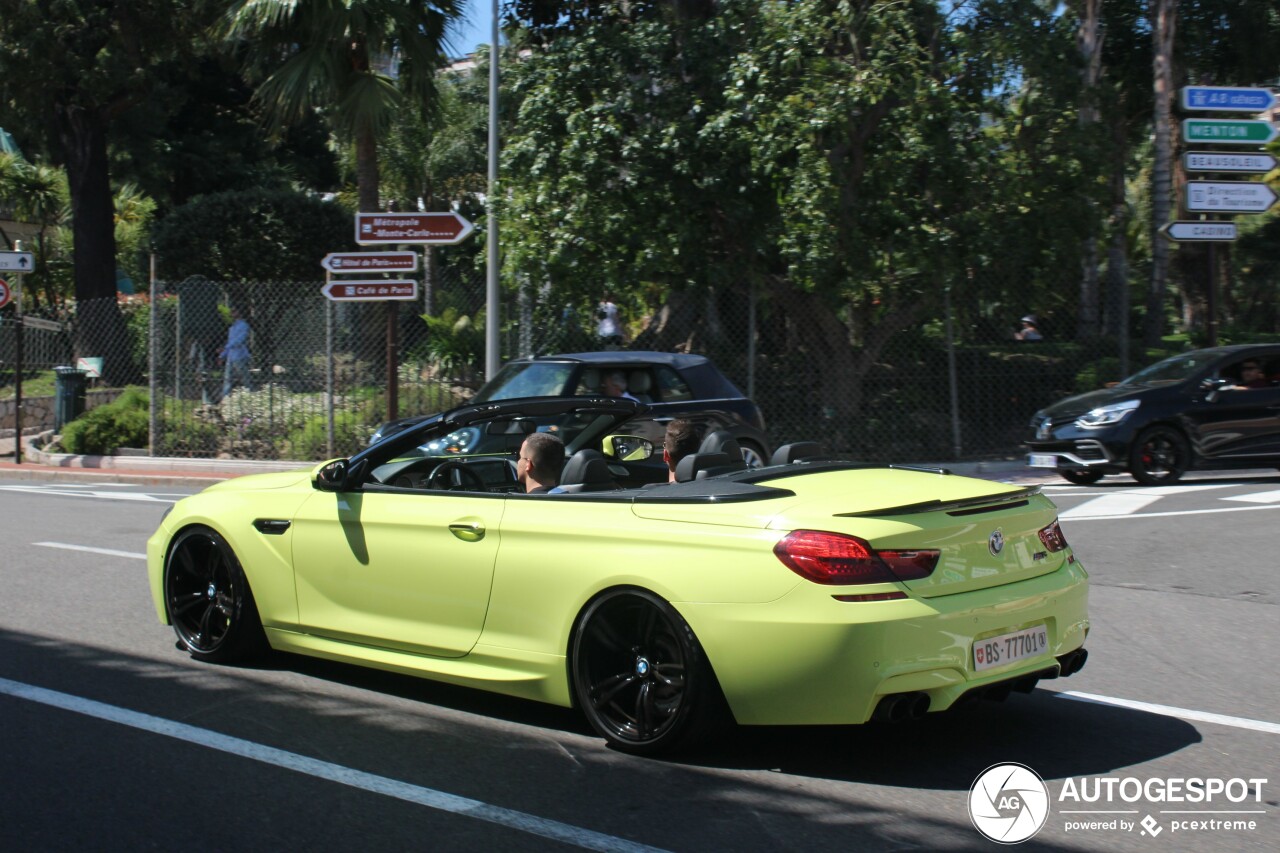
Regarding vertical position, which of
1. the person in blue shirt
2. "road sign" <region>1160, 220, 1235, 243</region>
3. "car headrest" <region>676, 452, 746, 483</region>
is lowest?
"car headrest" <region>676, 452, 746, 483</region>

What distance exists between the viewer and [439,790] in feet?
15.7

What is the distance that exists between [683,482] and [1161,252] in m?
18.1

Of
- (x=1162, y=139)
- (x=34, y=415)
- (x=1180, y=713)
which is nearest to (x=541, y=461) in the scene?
(x=1180, y=713)

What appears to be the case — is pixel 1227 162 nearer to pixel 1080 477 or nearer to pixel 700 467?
pixel 1080 477

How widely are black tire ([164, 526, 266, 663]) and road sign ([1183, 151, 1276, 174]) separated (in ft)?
54.2

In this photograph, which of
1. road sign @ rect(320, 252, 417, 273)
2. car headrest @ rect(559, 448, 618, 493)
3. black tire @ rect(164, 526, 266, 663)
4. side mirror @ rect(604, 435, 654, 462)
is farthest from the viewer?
road sign @ rect(320, 252, 417, 273)

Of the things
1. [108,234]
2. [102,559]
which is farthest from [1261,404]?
[108,234]

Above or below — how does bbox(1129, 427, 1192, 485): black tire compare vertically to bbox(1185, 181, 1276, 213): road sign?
below

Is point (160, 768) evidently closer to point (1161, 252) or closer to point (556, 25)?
point (556, 25)

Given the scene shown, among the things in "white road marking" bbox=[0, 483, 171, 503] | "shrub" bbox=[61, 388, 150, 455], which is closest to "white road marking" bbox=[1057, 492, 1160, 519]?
"white road marking" bbox=[0, 483, 171, 503]

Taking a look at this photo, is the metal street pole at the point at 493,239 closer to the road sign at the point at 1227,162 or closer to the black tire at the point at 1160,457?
the black tire at the point at 1160,457

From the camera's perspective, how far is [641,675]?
16.9 ft

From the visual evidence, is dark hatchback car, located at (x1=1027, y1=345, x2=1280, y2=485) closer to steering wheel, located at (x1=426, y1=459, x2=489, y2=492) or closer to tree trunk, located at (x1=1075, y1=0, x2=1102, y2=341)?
tree trunk, located at (x1=1075, y1=0, x2=1102, y2=341)

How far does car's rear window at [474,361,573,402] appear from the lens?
41.7 ft
